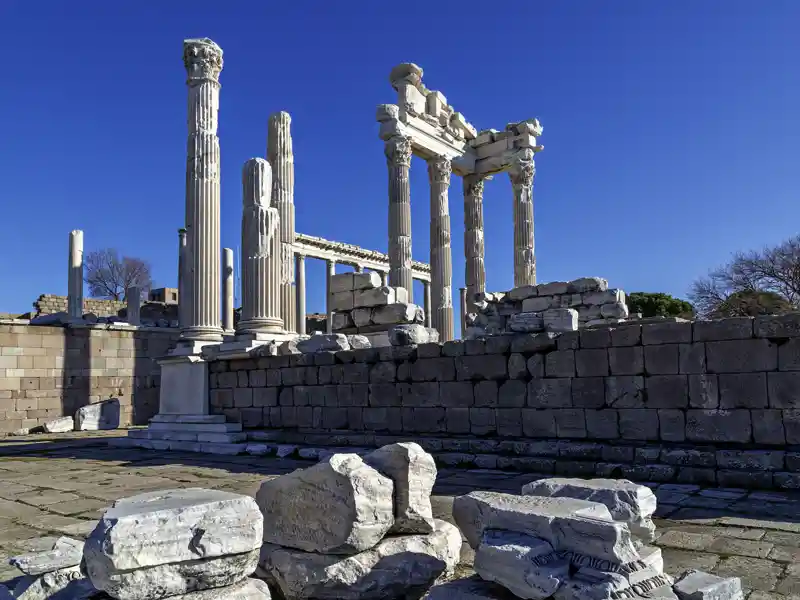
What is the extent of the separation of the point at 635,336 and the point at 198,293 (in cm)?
904

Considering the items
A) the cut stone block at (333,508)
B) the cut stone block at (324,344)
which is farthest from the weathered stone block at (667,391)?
the cut stone block at (324,344)

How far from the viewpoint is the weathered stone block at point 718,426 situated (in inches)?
275

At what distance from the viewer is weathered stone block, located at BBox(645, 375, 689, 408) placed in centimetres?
737

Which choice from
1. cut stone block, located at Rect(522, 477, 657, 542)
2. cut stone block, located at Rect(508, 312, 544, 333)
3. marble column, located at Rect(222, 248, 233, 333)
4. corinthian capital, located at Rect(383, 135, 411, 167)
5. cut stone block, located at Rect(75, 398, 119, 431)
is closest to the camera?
cut stone block, located at Rect(522, 477, 657, 542)

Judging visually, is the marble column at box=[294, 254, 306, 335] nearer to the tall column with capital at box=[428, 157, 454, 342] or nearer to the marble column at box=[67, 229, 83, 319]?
the tall column with capital at box=[428, 157, 454, 342]

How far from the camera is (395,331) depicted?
33.5ft

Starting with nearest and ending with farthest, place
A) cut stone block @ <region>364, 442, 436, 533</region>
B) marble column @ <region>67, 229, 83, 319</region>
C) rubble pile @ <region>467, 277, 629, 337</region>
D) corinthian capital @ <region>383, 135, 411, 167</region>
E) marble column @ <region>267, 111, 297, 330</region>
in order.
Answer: cut stone block @ <region>364, 442, 436, 533</region>, rubble pile @ <region>467, 277, 629, 337</region>, marble column @ <region>267, 111, 297, 330</region>, corinthian capital @ <region>383, 135, 411, 167</region>, marble column @ <region>67, 229, 83, 319</region>

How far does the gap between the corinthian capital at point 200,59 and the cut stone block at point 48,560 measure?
40.5 ft

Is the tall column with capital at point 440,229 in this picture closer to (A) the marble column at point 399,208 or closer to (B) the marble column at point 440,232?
(B) the marble column at point 440,232

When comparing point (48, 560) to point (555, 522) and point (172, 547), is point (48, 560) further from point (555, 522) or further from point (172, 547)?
point (555, 522)

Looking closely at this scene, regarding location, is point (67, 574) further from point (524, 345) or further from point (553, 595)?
point (524, 345)

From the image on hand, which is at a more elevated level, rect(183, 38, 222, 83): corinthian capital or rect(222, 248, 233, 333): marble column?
rect(183, 38, 222, 83): corinthian capital

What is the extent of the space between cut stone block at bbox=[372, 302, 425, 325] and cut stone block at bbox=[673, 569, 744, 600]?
9666mm

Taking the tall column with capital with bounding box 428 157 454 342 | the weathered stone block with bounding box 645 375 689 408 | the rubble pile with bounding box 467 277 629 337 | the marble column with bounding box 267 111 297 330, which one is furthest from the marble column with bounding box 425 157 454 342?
the weathered stone block with bounding box 645 375 689 408
